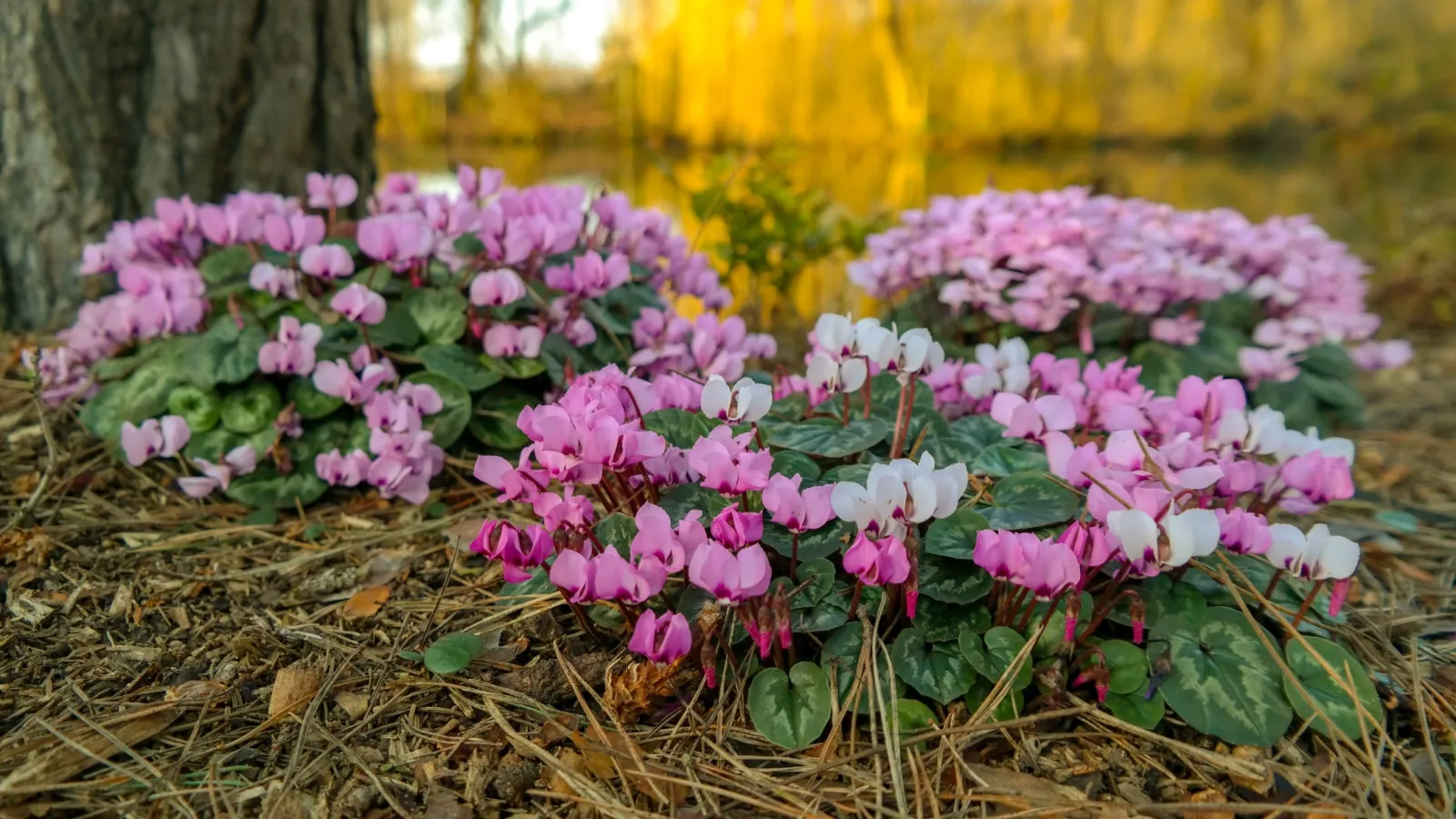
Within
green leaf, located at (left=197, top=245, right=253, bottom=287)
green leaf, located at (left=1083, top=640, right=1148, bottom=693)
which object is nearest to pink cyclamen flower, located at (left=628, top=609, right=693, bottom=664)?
green leaf, located at (left=1083, top=640, right=1148, bottom=693)

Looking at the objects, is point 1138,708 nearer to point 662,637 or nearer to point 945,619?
point 945,619

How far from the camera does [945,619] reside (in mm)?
1376

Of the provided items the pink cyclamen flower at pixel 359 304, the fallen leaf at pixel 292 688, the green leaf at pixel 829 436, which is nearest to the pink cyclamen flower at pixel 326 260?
the pink cyclamen flower at pixel 359 304

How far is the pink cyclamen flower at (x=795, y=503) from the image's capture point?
1.25 meters

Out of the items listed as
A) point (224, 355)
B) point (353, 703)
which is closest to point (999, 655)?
point (353, 703)

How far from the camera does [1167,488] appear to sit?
130 centimetres

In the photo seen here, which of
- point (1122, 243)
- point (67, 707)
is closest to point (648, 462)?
point (67, 707)

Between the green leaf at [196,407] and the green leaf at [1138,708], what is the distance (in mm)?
1789

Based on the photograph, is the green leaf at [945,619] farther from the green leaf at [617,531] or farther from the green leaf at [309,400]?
the green leaf at [309,400]

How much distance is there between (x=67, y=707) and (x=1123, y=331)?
8.57 feet

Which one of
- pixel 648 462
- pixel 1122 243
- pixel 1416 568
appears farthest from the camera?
pixel 1122 243

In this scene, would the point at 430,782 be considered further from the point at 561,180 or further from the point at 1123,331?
the point at 561,180

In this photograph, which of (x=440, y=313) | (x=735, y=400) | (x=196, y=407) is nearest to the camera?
(x=735, y=400)

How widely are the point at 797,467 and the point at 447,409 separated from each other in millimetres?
917
